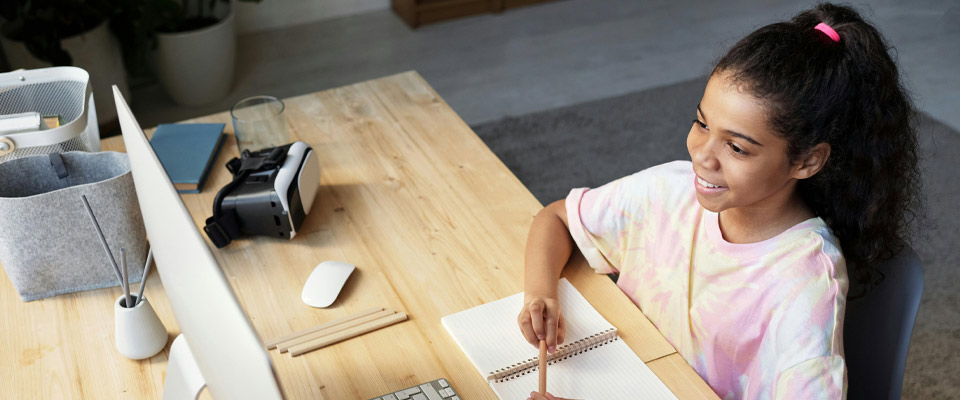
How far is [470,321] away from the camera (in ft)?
3.75

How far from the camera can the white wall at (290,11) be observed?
3904 mm

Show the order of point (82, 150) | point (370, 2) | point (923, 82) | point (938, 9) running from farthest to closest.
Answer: point (370, 2), point (938, 9), point (923, 82), point (82, 150)

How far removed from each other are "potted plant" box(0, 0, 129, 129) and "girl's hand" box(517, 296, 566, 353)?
2.29 m

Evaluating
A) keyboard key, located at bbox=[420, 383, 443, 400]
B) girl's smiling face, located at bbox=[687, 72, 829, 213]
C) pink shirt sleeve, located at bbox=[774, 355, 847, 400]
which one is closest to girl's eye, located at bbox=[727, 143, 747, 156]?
girl's smiling face, located at bbox=[687, 72, 829, 213]

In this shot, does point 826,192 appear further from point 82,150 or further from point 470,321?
point 82,150

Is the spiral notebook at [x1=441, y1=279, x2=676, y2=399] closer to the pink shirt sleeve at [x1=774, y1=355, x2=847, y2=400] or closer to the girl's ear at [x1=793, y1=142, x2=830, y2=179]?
the pink shirt sleeve at [x1=774, y1=355, x2=847, y2=400]

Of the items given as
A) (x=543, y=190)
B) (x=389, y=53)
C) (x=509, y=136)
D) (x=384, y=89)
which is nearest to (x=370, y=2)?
(x=389, y=53)

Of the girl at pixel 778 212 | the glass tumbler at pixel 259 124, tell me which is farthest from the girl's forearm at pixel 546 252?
the glass tumbler at pixel 259 124

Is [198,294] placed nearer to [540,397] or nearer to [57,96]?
[540,397]

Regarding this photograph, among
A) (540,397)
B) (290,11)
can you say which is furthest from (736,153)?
(290,11)

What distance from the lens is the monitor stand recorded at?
975 millimetres

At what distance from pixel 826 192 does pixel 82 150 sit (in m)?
1.12

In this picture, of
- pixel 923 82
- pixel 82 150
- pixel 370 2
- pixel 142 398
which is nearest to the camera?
pixel 142 398

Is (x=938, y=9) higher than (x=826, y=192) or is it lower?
lower
